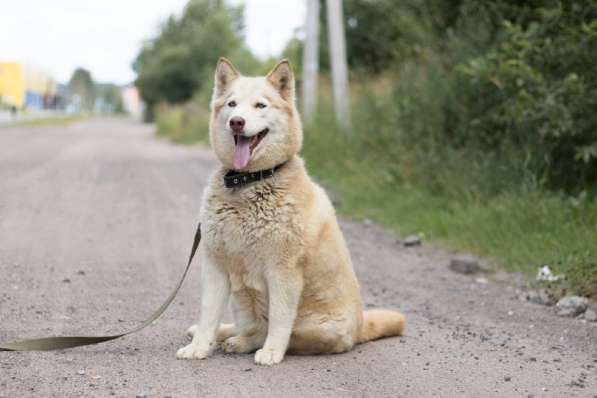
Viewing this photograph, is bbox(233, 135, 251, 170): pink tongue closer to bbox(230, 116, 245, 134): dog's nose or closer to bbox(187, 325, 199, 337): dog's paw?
bbox(230, 116, 245, 134): dog's nose

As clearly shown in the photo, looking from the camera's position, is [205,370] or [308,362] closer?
[205,370]

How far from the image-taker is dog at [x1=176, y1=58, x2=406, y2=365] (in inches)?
183

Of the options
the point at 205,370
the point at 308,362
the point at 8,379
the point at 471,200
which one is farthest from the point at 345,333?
the point at 471,200

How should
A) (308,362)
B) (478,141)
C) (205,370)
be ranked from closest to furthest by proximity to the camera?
(205,370), (308,362), (478,141)

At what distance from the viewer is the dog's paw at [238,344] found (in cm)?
492

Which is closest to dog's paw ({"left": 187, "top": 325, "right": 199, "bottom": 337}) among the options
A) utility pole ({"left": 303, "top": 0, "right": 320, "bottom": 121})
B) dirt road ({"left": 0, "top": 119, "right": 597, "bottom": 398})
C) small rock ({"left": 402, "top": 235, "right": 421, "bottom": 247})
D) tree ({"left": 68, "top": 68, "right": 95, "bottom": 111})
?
dirt road ({"left": 0, "top": 119, "right": 597, "bottom": 398})

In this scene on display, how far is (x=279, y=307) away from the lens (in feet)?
15.1

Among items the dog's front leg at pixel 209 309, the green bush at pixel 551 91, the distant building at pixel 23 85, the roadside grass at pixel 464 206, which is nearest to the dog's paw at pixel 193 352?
the dog's front leg at pixel 209 309

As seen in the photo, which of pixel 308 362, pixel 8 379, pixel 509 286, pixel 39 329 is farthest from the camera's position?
pixel 509 286

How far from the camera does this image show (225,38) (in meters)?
53.2

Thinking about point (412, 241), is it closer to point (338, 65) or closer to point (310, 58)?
point (338, 65)

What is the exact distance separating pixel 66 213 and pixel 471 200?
5.46 meters

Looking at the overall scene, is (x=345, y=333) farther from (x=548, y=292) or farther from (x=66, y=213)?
(x=66, y=213)

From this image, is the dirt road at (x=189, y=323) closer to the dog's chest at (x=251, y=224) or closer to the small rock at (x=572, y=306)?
the small rock at (x=572, y=306)
